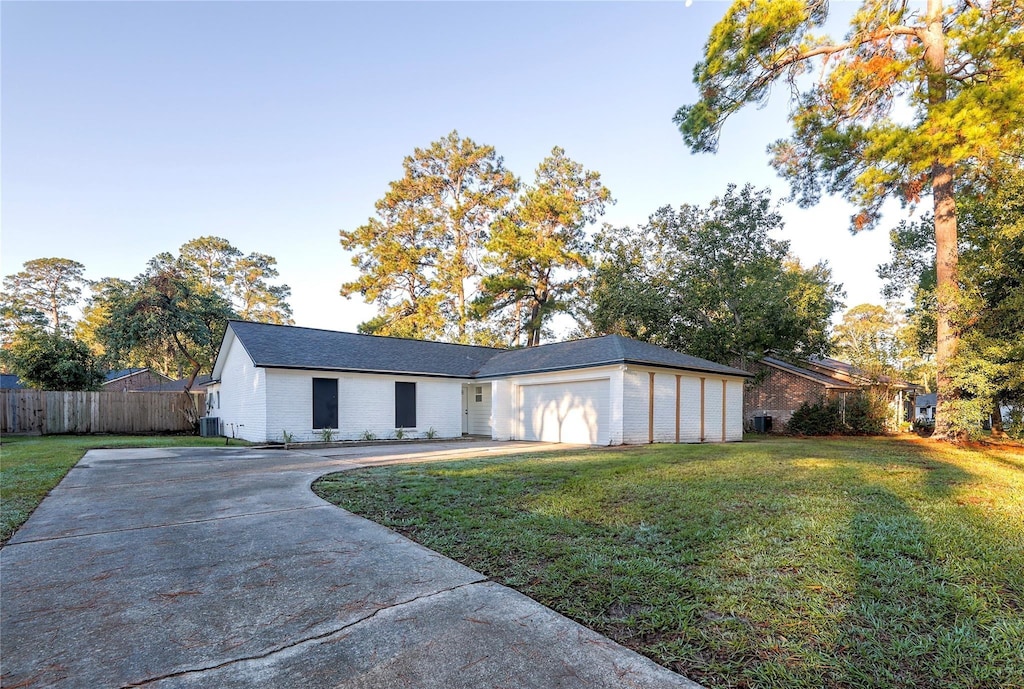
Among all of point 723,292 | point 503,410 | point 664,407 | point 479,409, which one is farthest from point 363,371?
point 723,292

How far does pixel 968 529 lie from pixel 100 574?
677cm

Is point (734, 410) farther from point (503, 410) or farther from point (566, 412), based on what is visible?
point (503, 410)

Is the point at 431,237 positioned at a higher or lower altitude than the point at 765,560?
higher

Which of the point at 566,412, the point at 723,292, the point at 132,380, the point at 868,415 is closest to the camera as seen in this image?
the point at 566,412

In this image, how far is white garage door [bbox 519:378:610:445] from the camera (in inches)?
556

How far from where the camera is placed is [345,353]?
664 inches

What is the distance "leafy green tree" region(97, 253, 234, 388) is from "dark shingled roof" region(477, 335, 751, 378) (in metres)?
13.7

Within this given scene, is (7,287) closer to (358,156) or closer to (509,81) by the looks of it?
(358,156)

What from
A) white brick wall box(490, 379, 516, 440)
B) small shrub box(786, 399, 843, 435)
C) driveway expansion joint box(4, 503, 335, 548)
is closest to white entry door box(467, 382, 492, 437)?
white brick wall box(490, 379, 516, 440)

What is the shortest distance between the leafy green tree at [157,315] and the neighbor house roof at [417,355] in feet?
11.9

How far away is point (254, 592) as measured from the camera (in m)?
3.14

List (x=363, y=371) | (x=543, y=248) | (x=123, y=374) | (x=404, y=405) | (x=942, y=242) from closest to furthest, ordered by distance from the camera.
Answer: (x=942, y=242), (x=363, y=371), (x=404, y=405), (x=543, y=248), (x=123, y=374)

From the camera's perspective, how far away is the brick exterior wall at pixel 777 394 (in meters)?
21.8

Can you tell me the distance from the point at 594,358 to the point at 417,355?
758 centimetres
